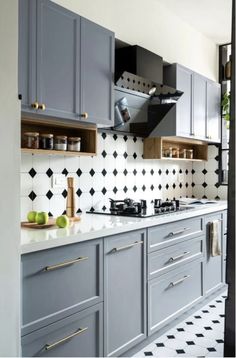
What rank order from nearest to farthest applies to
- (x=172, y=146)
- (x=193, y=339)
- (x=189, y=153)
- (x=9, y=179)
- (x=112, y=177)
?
(x=9, y=179)
(x=193, y=339)
(x=112, y=177)
(x=172, y=146)
(x=189, y=153)

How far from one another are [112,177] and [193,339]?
148 cm

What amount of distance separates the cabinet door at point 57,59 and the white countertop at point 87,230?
2.35 ft

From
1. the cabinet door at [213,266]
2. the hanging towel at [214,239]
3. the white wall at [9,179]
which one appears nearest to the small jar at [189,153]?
the cabinet door at [213,266]

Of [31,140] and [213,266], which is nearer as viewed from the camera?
[31,140]

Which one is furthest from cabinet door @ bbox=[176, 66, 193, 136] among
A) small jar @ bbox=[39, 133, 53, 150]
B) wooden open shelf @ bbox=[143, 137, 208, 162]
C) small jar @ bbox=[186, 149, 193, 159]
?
small jar @ bbox=[39, 133, 53, 150]

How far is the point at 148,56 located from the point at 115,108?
23.7 inches

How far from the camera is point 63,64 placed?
7.19ft

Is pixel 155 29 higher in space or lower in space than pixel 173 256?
higher

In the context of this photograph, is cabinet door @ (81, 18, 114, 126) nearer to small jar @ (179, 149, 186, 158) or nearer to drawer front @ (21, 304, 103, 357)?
drawer front @ (21, 304, 103, 357)

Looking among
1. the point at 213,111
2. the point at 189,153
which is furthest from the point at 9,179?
the point at 213,111

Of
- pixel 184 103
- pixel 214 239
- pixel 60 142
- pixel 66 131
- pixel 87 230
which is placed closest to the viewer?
pixel 87 230

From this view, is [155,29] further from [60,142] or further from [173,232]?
[173,232]

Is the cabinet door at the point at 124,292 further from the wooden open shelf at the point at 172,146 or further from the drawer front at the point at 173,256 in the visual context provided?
the wooden open shelf at the point at 172,146

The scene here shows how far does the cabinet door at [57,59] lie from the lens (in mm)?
2047
